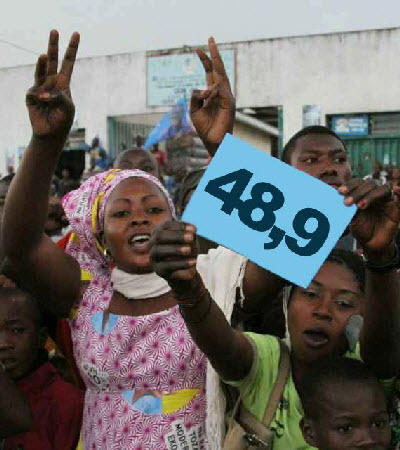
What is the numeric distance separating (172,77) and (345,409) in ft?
41.6

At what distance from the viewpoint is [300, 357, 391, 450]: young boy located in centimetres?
186

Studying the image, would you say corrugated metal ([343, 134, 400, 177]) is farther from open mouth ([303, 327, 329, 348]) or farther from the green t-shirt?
the green t-shirt

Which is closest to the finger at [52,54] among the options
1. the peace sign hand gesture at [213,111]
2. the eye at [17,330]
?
the peace sign hand gesture at [213,111]

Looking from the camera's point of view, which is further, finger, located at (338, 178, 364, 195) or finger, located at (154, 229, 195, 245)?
finger, located at (338, 178, 364, 195)

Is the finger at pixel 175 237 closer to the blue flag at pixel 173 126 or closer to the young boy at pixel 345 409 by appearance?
the young boy at pixel 345 409

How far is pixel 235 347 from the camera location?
5.91ft

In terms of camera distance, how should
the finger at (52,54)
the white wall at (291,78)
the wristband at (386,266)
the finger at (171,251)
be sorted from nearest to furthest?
the finger at (171,251) → the wristband at (386,266) → the finger at (52,54) → the white wall at (291,78)

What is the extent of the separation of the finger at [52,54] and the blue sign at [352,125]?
36.3 ft

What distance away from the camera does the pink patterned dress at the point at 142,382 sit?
6.51 feet

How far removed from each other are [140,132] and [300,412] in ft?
45.6

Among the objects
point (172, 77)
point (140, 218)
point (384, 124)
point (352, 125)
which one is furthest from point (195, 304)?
point (172, 77)

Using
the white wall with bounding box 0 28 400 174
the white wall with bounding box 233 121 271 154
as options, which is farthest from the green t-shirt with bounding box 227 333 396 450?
the white wall with bounding box 233 121 271 154

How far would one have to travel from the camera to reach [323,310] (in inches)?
79.0

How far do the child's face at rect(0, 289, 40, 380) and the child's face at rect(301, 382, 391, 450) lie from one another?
3.17 ft
